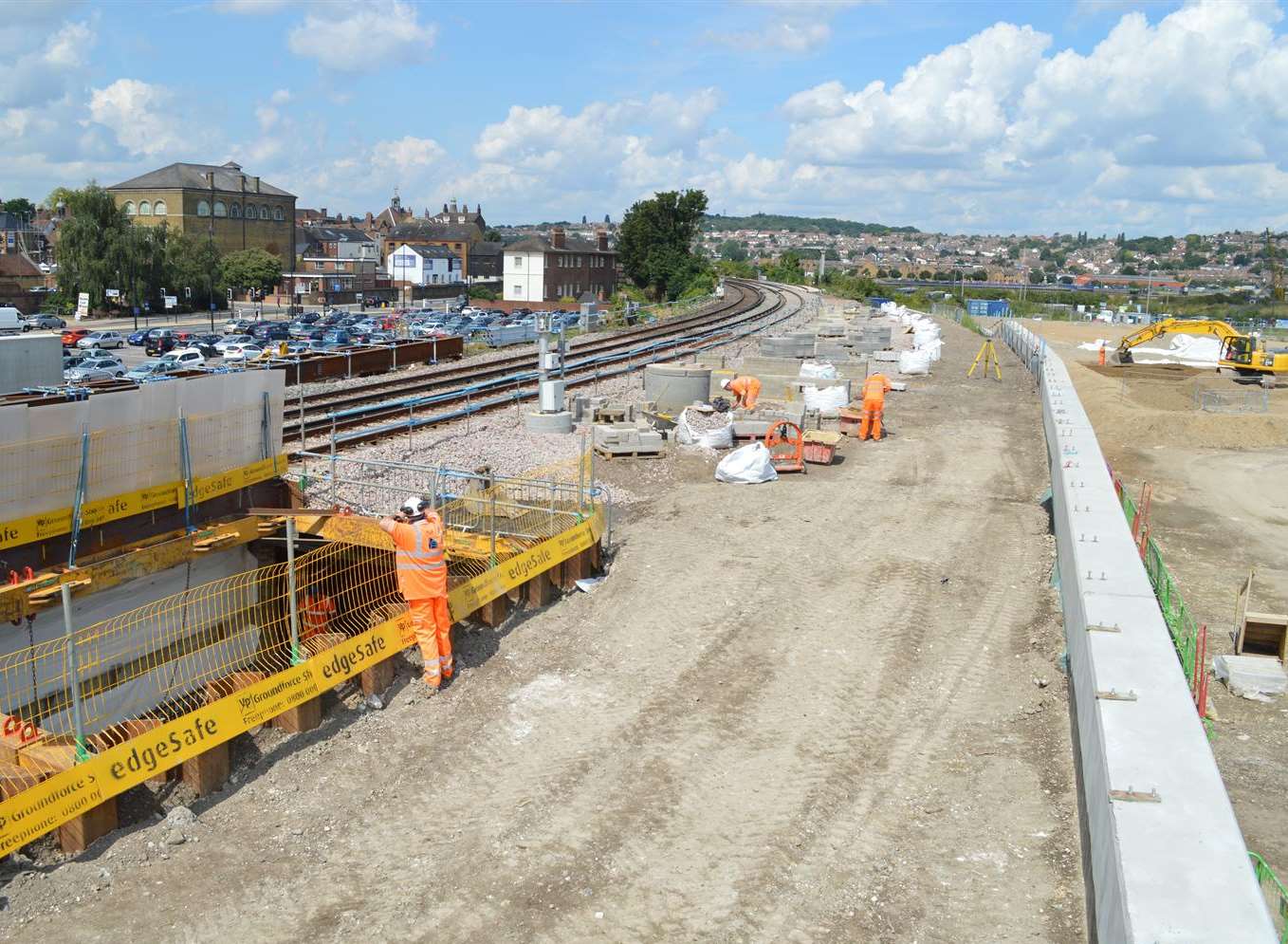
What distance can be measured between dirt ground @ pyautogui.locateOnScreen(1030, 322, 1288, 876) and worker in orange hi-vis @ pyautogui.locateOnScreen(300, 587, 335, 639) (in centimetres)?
837

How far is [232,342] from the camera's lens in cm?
4766

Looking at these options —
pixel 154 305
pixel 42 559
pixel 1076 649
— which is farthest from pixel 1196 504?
pixel 154 305

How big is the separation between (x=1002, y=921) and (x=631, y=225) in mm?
88421

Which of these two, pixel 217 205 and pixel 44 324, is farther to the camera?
pixel 217 205

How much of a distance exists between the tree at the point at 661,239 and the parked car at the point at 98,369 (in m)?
54.7

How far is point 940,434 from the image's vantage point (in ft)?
74.1

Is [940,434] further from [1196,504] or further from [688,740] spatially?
[688,740]

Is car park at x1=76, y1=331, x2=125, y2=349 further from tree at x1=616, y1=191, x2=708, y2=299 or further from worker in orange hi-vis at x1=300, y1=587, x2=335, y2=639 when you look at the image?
tree at x1=616, y1=191, x2=708, y2=299

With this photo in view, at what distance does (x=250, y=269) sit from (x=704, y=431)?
7377 centimetres

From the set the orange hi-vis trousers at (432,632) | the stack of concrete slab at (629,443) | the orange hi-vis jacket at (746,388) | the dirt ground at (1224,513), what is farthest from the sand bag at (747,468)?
the orange hi-vis trousers at (432,632)

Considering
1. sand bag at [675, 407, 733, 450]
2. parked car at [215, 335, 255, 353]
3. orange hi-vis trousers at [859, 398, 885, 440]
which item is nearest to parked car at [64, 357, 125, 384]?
parked car at [215, 335, 255, 353]

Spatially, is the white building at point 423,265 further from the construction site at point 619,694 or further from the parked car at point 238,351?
the construction site at point 619,694

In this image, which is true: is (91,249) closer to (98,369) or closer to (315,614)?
(98,369)


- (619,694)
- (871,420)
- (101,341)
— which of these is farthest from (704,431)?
(101,341)
